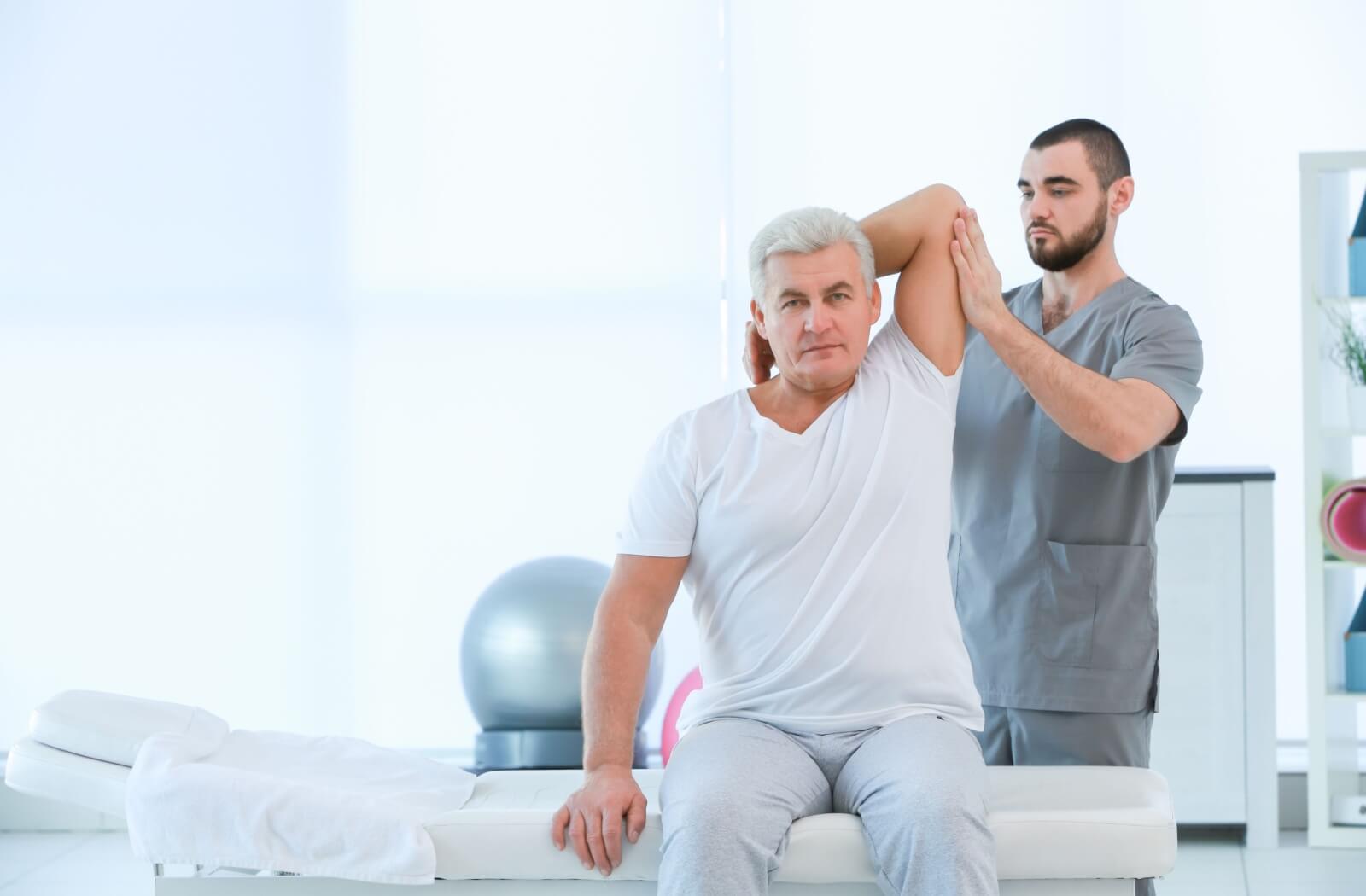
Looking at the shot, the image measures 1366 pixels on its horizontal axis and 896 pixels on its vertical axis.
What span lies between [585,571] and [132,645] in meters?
1.48

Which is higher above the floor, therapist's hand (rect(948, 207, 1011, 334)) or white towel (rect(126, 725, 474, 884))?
therapist's hand (rect(948, 207, 1011, 334))

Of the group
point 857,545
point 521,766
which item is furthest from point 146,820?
point 521,766

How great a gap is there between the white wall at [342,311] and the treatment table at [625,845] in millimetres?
2029

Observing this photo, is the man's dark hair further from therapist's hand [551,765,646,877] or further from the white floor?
the white floor

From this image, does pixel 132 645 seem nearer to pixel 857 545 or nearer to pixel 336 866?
pixel 336 866

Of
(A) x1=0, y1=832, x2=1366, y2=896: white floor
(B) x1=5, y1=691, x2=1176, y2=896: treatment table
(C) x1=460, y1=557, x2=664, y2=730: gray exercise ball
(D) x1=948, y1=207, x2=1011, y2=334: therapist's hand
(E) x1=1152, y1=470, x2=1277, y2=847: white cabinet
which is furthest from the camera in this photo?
(C) x1=460, y1=557, x2=664, y2=730: gray exercise ball

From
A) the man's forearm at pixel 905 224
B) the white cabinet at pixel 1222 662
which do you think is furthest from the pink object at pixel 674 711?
the man's forearm at pixel 905 224

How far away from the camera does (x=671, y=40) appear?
3.65m

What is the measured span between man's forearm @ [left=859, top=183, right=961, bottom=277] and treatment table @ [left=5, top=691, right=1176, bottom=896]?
69 centimetres

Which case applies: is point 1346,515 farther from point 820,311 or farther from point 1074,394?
point 820,311

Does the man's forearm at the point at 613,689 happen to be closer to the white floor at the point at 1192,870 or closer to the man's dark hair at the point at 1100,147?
the man's dark hair at the point at 1100,147

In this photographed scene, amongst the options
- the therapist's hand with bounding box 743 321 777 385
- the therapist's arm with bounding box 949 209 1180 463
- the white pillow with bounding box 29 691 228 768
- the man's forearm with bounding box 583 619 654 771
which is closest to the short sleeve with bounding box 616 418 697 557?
the man's forearm with bounding box 583 619 654 771

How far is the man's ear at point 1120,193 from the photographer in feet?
6.02

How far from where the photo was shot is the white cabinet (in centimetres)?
288
